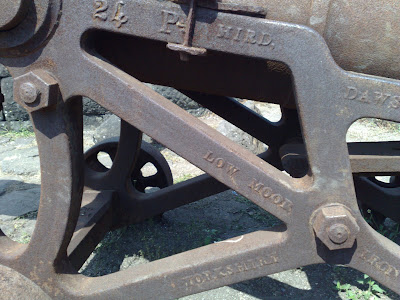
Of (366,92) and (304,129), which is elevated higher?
(366,92)

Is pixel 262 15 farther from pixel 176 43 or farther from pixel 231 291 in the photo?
pixel 231 291

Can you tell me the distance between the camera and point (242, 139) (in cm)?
416

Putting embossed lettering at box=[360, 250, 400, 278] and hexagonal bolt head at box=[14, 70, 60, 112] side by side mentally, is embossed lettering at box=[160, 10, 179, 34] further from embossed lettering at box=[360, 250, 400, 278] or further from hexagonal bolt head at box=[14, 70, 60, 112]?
embossed lettering at box=[360, 250, 400, 278]

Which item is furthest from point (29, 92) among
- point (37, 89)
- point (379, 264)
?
point (379, 264)

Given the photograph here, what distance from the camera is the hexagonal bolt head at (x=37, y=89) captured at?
134 cm

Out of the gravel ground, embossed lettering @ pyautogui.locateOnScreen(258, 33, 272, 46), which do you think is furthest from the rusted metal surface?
the gravel ground

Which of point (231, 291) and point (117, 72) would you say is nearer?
point (117, 72)

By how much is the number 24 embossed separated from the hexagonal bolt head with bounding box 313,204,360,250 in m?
0.86

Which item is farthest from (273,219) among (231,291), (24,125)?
(24,125)

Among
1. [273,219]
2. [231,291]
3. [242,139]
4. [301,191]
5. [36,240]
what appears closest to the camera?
[301,191]

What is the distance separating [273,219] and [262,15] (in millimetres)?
1793

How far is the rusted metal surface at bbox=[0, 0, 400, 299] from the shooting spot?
1294mm

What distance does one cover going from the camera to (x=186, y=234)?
2648mm

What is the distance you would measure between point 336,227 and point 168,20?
83cm
